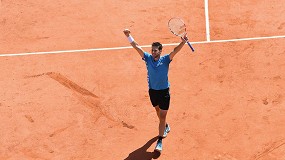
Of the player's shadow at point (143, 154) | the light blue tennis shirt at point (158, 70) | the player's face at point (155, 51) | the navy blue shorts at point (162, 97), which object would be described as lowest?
the player's shadow at point (143, 154)

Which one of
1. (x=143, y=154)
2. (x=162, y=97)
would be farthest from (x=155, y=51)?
(x=143, y=154)

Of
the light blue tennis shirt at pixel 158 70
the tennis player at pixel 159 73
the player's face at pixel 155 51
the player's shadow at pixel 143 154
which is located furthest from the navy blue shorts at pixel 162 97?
the player's shadow at pixel 143 154

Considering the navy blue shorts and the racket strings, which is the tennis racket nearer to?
the racket strings

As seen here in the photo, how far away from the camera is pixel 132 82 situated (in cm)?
1248

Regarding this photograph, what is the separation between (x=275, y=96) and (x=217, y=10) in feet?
13.8

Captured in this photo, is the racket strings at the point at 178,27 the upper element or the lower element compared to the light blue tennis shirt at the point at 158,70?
upper

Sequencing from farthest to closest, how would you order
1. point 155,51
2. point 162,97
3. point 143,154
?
point 143,154, point 162,97, point 155,51

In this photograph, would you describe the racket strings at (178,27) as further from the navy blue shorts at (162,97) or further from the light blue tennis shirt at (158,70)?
the navy blue shorts at (162,97)

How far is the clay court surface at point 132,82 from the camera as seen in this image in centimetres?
1069

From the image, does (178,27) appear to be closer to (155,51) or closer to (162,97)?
(155,51)

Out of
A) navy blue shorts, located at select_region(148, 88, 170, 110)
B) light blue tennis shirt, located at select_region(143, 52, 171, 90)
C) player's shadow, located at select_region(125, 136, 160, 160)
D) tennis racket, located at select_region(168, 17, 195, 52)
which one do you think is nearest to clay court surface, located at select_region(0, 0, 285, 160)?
player's shadow, located at select_region(125, 136, 160, 160)

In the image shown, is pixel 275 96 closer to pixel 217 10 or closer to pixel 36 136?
pixel 217 10

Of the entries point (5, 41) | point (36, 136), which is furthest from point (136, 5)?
point (36, 136)

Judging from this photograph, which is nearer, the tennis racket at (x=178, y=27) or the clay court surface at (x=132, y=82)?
the tennis racket at (x=178, y=27)
